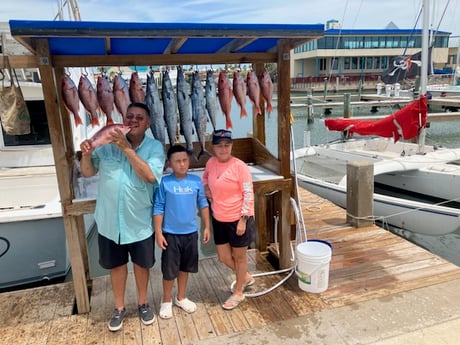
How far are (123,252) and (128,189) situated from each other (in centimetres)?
55

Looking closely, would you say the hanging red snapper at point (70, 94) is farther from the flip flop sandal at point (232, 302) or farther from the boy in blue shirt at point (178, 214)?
the flip flop sandal at point (232, 302)

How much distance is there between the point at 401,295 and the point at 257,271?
1.44m

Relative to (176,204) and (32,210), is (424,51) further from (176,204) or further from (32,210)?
(32,210)

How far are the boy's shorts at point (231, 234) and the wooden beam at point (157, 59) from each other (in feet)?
4.85

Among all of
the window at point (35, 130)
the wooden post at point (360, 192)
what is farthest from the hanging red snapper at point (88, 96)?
the window at point (35, 130)

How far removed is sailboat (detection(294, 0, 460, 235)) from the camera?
661 cm

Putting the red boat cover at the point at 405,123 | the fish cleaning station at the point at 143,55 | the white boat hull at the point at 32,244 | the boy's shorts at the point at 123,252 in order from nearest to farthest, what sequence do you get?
the fish cleaning station at the point at 143,55, the boy's shorts at the point at 123,252, the white boat hull at the point at 32,244, the red boat cover at the point at 405,123

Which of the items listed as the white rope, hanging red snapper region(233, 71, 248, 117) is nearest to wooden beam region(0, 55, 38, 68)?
hanging red snapper region(233, 71, 248, 117)

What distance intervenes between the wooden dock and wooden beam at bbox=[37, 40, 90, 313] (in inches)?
10.8

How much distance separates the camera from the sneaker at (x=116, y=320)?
302cm

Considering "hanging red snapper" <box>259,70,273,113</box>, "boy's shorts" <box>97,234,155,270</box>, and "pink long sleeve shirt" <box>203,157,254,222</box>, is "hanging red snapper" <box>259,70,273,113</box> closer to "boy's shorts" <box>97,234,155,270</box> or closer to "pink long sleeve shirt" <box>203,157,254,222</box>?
"pink long sleeve shirt" <box>203,157,254,222</box>

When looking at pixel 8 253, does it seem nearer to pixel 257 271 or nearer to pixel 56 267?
pixel 56 267

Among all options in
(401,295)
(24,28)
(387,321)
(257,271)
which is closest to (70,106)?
(24,28)

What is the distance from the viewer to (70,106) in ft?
9.91
